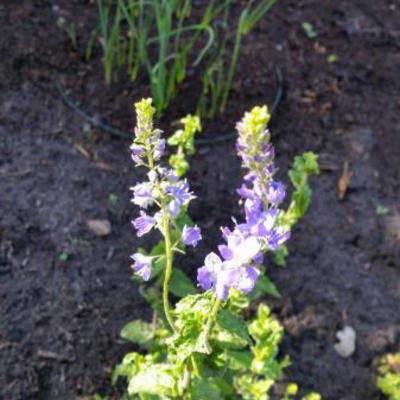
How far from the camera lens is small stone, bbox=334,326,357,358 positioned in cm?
271

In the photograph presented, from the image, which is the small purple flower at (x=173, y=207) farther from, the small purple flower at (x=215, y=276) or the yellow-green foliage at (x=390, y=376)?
the yellow-green foliage at (x=390, y=376)

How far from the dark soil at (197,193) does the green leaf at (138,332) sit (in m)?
0.24

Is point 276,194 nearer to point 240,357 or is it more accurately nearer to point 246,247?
point 246,247

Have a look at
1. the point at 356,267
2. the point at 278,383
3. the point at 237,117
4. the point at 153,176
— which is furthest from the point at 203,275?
the point at 237,117

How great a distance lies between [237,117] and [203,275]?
1.94 m

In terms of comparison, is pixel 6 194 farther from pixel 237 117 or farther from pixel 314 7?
pixel 314 7

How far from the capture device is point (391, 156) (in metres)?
3.39

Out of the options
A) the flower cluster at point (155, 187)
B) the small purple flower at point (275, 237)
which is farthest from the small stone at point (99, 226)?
the small purple flower at point (275, 237)

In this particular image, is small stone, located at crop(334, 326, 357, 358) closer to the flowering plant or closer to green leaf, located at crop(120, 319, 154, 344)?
the flowering plant

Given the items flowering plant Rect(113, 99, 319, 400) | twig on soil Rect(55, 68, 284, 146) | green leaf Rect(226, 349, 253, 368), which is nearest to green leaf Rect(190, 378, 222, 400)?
flowering plant Rect(113, 99, 319, 400)

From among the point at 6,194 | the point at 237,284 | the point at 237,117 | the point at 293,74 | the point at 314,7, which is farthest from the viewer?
the point at 314,7

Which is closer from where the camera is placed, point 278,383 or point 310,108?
point 278,383

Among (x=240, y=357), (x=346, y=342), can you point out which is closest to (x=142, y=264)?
(x=240, y=357)

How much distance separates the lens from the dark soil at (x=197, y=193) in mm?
2537
